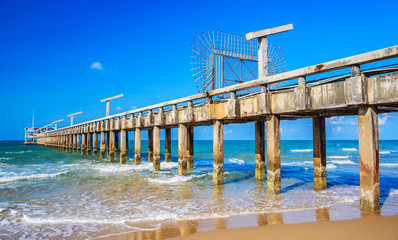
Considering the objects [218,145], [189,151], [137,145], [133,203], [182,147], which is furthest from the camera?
[189,151]

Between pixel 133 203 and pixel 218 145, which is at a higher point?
pixel 218 145

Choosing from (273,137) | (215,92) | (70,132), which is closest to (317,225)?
(273,137)

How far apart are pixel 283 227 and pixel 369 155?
8.10ft

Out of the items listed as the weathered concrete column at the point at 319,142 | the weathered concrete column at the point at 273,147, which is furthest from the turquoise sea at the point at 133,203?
the weathered concrete column at the point at 319,142

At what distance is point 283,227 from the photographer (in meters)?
6.03

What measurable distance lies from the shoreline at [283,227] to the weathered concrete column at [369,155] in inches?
17.2

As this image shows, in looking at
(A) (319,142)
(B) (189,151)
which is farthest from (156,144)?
(A) (319,142)

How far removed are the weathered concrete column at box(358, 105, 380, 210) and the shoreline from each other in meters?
0.44

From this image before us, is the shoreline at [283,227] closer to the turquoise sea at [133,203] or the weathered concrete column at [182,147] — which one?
the turquoise sea at [133,203]

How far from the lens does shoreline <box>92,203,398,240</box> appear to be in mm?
5539

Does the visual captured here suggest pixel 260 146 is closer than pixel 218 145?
No

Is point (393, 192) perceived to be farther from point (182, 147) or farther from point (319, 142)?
point (182, 147)

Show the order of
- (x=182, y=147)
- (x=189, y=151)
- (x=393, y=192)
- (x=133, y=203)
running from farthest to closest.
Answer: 1. (x=189, y=151)
2. (x=182, y=147)
3. (x=393, y=192)
4. (x=133, y=203)

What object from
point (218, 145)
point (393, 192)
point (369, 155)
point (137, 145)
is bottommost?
point (393, 192)
